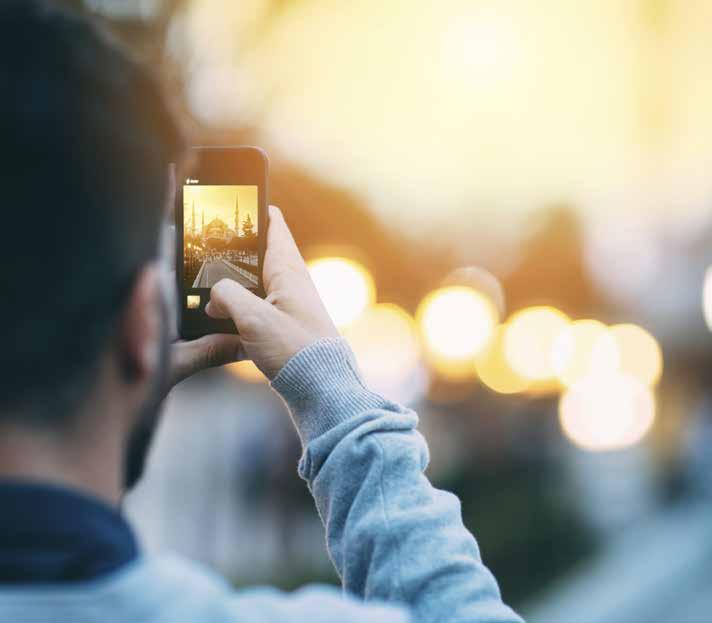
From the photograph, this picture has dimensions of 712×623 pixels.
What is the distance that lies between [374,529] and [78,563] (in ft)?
1.49

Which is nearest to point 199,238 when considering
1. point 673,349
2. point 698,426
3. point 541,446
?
point 541,446

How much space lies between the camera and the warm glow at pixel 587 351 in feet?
116

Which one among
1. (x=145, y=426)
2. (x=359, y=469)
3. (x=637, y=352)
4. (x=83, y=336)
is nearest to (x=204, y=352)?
(x=359, y=469)

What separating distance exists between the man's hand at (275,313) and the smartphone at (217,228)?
0.16 feet

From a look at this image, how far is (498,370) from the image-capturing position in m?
37.2

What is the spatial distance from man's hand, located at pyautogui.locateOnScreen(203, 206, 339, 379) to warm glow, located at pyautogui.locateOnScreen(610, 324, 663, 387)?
37.1 metres

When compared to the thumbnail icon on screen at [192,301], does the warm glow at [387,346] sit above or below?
below

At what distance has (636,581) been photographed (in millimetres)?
14250

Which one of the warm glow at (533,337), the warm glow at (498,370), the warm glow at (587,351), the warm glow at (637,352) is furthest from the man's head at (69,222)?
the warm glow at (637,352)

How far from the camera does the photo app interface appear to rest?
176 cm

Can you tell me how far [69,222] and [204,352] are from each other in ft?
2.18

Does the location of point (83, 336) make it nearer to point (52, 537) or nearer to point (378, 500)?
point (52, 537)

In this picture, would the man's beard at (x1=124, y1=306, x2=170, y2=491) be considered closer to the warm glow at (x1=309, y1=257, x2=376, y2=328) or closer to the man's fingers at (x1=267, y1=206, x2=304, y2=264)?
the man's fingers at (x1=267, y1=206, x2=304, y2=264)

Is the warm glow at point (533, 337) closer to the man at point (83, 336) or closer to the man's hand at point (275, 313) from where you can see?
the man's hand at point (275, 313)
